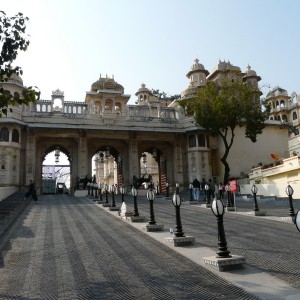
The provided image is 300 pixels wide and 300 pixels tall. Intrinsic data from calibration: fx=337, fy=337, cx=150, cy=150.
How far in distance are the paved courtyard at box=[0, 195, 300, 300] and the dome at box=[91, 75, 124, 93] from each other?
30275mm

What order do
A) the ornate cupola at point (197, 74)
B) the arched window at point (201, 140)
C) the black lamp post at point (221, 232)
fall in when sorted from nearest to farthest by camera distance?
1. the black lamp post at point (221, 232)
2. the arched window at point (201, 140)
3. the ornate cupola at point (197, 74)

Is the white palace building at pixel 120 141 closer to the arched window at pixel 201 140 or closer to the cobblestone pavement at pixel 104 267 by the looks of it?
the arched window at pixel 201 140

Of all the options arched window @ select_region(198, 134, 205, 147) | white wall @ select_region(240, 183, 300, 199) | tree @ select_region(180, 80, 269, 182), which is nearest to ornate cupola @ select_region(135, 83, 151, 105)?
arched window @ select_region(198, 134, 205, 147)

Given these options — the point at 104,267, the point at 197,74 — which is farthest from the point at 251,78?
the point at 104,267

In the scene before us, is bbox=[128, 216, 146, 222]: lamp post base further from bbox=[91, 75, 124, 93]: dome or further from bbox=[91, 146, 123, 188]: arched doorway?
bbox=[91, 146, 123, 188]: arched doorway

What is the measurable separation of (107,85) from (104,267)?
Answer: 1382 inches

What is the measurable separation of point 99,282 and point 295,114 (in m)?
58.6

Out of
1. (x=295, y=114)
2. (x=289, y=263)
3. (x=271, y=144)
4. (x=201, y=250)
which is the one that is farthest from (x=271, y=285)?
(x=295, y=114)

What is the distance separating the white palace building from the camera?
31.2 m

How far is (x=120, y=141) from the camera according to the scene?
36.9 m

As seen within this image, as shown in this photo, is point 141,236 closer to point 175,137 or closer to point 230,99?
point 230,99

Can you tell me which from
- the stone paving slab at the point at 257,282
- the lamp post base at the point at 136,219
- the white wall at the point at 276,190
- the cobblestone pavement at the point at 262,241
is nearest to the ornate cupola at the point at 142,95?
the white wall at the point at 276,190

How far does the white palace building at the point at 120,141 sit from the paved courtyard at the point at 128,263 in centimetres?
2002

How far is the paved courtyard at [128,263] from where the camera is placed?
4.90 metres
